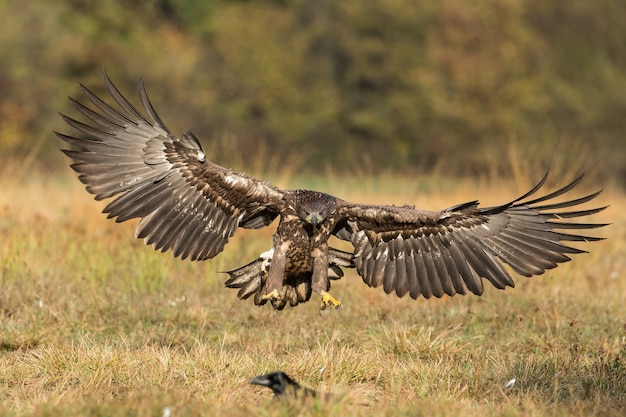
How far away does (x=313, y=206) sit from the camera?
623 cm

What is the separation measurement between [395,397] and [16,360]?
254cm

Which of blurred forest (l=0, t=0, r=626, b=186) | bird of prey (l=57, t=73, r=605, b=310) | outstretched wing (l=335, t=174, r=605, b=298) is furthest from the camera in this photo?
blurred forest (l=0, t=0, r=626, b=186)

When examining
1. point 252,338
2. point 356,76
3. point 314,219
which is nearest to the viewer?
point 314,219

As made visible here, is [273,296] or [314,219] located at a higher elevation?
[314,219]

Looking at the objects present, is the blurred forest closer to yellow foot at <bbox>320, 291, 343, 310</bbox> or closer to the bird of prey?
the bird of prey

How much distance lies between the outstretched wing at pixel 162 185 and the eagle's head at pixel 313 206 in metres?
0.18

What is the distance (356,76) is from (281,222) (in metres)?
29.5

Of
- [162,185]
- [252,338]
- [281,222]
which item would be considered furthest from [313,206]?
[252,338]

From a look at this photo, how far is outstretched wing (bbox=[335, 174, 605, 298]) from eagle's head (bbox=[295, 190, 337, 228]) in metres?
0.18

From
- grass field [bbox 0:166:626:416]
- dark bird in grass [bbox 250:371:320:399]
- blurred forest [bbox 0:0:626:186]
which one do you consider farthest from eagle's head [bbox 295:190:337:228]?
blurred forest [bbox 0:0:626:186]

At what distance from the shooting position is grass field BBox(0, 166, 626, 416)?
4.92 meters

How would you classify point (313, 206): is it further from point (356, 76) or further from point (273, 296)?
point (356, 76)

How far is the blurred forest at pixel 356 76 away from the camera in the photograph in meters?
28.2

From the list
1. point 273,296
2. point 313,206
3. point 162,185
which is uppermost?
point 162,185
